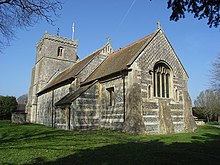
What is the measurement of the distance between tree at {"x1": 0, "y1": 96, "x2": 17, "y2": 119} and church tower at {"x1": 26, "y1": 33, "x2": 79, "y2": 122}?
1029cm

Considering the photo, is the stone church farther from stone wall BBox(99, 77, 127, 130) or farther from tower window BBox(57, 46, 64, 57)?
tower window BBox(57, 46, 64, 57)

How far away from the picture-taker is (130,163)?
6500 millimetres

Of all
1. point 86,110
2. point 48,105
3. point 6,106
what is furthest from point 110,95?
point 6,106

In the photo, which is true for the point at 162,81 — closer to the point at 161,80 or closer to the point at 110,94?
the point at 161,80

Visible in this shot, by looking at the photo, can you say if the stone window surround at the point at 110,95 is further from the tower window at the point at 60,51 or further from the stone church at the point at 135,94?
the tower window at the point at 60,51

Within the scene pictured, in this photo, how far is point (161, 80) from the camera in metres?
18.3

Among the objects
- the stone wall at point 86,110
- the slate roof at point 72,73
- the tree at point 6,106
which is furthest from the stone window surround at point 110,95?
the tree at point 6,106

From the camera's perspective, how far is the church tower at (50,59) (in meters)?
33.9

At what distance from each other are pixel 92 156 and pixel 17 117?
23859 millimetres

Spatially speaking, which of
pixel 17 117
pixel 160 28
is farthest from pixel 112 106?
pixel 17 117

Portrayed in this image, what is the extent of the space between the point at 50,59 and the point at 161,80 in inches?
885

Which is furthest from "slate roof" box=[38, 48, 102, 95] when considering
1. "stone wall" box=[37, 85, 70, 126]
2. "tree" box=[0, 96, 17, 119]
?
"tree" box=[0, 96, 17, 119]

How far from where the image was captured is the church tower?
3391 centimetres

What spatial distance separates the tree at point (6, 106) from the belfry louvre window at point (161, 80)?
122 ft
